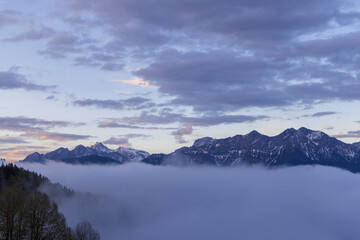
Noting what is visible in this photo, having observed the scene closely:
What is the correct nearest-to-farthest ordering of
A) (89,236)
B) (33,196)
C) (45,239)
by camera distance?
(45,239) < (33,196) < (89,236)

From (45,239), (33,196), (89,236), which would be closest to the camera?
(45,239)

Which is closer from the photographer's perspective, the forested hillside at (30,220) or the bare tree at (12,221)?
the bare tree at (12,221)

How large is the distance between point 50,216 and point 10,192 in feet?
46.4

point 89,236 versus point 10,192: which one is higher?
point 10,192

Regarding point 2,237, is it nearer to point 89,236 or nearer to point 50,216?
point 50,216

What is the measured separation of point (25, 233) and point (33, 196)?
39.8ft

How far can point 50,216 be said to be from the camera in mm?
104500

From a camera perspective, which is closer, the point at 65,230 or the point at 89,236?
the point at 65,230

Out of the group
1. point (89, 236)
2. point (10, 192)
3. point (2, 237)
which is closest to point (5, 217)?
point (2, 237)

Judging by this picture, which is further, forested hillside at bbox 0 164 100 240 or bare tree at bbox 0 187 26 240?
forested hillside at bbox 0 164 100 240

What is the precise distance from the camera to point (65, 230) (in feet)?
349

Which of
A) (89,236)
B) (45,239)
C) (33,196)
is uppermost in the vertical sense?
(33,196)

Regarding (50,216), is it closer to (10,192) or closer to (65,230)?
(65,230)

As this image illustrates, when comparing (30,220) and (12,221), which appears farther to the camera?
(30,220)
